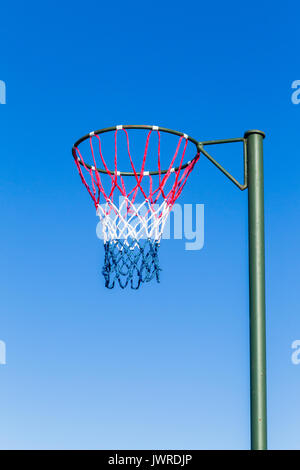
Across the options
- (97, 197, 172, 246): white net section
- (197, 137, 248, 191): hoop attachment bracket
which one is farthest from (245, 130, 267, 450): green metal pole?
(97, 197, 172, 246): white net section

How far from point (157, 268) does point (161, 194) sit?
915 mm

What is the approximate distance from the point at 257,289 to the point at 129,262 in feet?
6.47

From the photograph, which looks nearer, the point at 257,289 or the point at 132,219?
the point at 257,289

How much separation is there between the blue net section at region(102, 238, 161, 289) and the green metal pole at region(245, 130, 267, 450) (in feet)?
5.29

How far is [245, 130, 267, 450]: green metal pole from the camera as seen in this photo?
5629mm

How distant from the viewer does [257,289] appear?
5.86m

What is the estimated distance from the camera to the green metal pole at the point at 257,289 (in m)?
5.63

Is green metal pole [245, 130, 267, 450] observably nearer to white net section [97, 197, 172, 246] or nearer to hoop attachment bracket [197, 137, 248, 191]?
hoop attachment bracket [197, 137, 248, 191]

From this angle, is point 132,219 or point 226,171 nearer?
point 226,171

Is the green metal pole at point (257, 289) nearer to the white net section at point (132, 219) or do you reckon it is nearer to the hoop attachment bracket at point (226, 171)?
the hoop attachment bracket at point (226, 171)

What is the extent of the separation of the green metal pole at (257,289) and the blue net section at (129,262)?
5.29 ft

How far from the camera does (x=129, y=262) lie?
24.4ft
